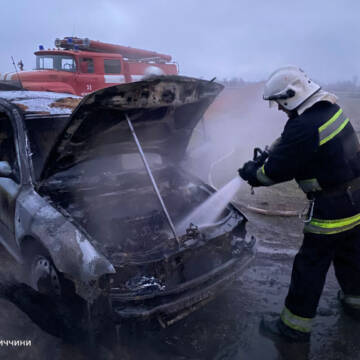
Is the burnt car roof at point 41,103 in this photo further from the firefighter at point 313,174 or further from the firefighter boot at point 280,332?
the firefighter boot at point 280,332

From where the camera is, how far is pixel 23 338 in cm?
255

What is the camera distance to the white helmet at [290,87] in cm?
245

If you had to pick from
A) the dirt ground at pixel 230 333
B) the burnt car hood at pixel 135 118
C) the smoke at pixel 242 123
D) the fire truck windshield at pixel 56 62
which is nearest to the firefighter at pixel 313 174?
the dirt ground at pixel 230 333

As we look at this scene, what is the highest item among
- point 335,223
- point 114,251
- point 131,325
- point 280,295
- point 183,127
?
point 183,127

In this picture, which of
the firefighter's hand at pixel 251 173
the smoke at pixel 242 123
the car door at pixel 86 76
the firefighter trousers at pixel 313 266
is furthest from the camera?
the car door at pixel 86 76

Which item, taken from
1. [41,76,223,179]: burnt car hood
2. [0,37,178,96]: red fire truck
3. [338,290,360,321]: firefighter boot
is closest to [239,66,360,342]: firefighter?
[338,290,360,321]: firefighter boot

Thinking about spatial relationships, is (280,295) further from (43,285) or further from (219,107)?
(219,107)

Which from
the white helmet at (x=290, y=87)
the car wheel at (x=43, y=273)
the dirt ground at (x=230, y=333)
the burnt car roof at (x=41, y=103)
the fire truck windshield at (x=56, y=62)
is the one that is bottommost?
the dirt ground at (x=230, y=333)

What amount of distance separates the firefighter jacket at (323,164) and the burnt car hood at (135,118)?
107cm

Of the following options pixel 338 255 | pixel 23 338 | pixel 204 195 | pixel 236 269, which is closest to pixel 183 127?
pixel 204 195

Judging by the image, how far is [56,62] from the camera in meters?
10.5

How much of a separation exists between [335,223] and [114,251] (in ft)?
5.49

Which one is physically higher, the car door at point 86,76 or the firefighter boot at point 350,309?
the car door at point 86,76

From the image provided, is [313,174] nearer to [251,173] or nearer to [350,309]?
[251,173]
